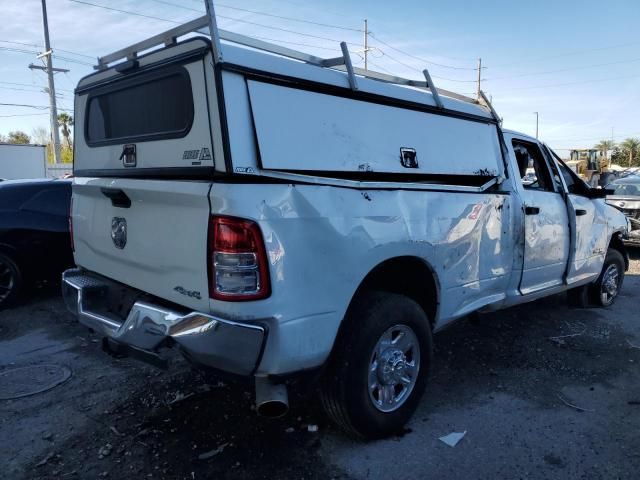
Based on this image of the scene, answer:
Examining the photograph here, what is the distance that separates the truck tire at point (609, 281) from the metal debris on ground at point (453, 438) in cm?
363

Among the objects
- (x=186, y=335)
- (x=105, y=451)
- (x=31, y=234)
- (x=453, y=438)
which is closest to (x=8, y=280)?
(x=31, y=234)

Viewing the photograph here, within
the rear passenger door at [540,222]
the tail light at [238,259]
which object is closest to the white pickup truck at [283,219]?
the tail light at [238,259]

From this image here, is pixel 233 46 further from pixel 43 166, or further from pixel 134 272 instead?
pixel 43 166

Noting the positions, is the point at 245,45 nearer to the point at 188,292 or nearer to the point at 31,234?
the point at 188,292

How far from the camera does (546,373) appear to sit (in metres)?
4.19

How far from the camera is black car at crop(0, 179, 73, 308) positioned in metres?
5.82

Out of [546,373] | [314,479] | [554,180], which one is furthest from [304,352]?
[554,180]

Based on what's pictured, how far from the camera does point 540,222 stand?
4398mm

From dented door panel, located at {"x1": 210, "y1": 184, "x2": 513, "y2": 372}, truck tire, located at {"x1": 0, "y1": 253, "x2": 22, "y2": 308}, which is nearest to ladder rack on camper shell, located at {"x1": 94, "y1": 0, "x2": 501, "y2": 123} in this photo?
dented door panel, located at {"x1": 210, "y1": 184, "x2": 513, "y2": 372}

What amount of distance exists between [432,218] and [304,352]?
130 centimetres

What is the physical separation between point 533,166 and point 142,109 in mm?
3551

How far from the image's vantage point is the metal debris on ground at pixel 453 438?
122 inches

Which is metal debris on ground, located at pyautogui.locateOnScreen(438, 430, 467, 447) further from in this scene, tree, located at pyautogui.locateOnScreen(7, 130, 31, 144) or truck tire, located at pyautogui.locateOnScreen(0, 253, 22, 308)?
tree, located at pyautogui.locateOnScreen(7, 130, 31, 144)

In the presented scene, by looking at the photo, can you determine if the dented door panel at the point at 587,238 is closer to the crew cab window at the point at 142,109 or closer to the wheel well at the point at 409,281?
the wheel well at the point at 409,281
